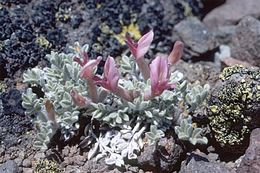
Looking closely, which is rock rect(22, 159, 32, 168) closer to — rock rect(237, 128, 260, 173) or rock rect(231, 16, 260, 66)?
rock rect(237, 128, 260, 173)

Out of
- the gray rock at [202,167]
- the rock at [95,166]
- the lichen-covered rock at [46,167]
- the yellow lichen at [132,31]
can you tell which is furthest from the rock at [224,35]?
the lichen-covered rock at [46,167]

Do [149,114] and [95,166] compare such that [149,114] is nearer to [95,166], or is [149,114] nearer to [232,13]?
[95,166]

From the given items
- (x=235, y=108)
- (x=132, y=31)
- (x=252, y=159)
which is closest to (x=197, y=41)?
(x=132, y=31)

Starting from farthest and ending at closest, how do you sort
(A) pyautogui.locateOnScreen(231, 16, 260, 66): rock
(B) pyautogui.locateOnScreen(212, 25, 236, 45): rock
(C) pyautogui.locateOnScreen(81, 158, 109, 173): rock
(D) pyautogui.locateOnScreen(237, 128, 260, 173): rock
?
(B) pyautogui.locateOnScreen(212, 25, 236, 45): rock < (A) pyautogui.locateOnScreen(231, 16, 260, 66): rock < (C) pyautogui.locateOnScreen(81, 158, 109, 173): rock < (D) pyautogui.locateOnScreen(237, 128, 260, 173): rock

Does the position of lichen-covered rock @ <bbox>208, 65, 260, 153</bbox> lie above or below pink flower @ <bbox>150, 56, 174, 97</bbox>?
below

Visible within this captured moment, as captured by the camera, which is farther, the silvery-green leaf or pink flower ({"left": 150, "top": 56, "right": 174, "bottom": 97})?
the silvery-green leaf

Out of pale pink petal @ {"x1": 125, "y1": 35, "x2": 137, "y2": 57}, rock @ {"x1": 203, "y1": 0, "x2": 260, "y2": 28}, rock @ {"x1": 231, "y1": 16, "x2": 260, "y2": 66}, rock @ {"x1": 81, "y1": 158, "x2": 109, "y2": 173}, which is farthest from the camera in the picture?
rock @ {"x1": 203, "y1": 0, "x2": 260, "y2": 28}

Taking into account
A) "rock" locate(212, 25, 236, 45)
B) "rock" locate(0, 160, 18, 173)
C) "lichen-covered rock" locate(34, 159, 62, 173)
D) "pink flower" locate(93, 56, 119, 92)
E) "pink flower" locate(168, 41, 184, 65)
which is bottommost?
"rock" locate(212, 25, 236, 45)

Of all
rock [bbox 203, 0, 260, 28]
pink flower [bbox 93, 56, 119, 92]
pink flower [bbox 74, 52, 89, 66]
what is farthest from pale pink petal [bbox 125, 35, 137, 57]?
rock [bbox 203, 0, 260, 28]
